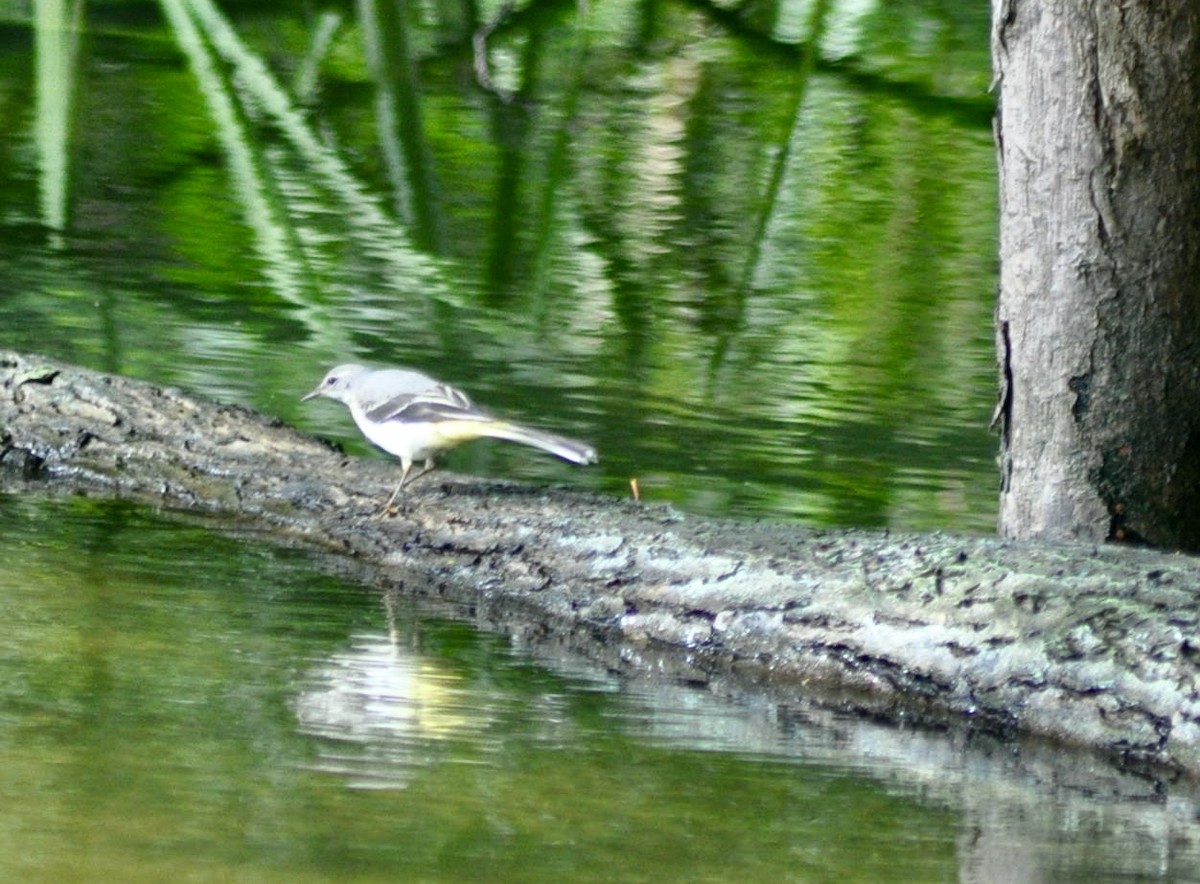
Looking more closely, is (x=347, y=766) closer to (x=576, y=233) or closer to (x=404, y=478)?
(x=404, y=478)

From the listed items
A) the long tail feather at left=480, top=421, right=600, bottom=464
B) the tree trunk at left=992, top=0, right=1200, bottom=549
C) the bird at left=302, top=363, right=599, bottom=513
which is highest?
the tree trunk at left=992, top=0, right=1200, bottom=549

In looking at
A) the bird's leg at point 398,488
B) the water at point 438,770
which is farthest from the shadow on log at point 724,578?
the water at point 438,770

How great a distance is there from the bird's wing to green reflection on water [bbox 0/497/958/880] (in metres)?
0.61

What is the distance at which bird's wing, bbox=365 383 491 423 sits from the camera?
5.31 m

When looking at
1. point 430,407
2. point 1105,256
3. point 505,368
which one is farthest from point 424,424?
point 505,368

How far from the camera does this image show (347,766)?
12.0ft

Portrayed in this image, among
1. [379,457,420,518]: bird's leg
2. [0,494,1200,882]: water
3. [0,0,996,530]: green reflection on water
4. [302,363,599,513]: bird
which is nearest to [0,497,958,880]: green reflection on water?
[0,494,1200,882]: water

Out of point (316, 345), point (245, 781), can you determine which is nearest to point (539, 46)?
point (316, 345)

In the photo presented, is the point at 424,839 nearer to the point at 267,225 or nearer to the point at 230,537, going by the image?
the point at 230,537

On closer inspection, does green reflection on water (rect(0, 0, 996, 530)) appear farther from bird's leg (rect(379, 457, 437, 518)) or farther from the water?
the water

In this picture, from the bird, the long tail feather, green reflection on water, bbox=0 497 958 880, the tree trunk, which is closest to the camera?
green reflection on water, bbox=0 497 958 880

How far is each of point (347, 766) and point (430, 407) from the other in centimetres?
181

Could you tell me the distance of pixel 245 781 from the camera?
11.6 feet

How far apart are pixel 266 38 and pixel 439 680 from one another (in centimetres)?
873
